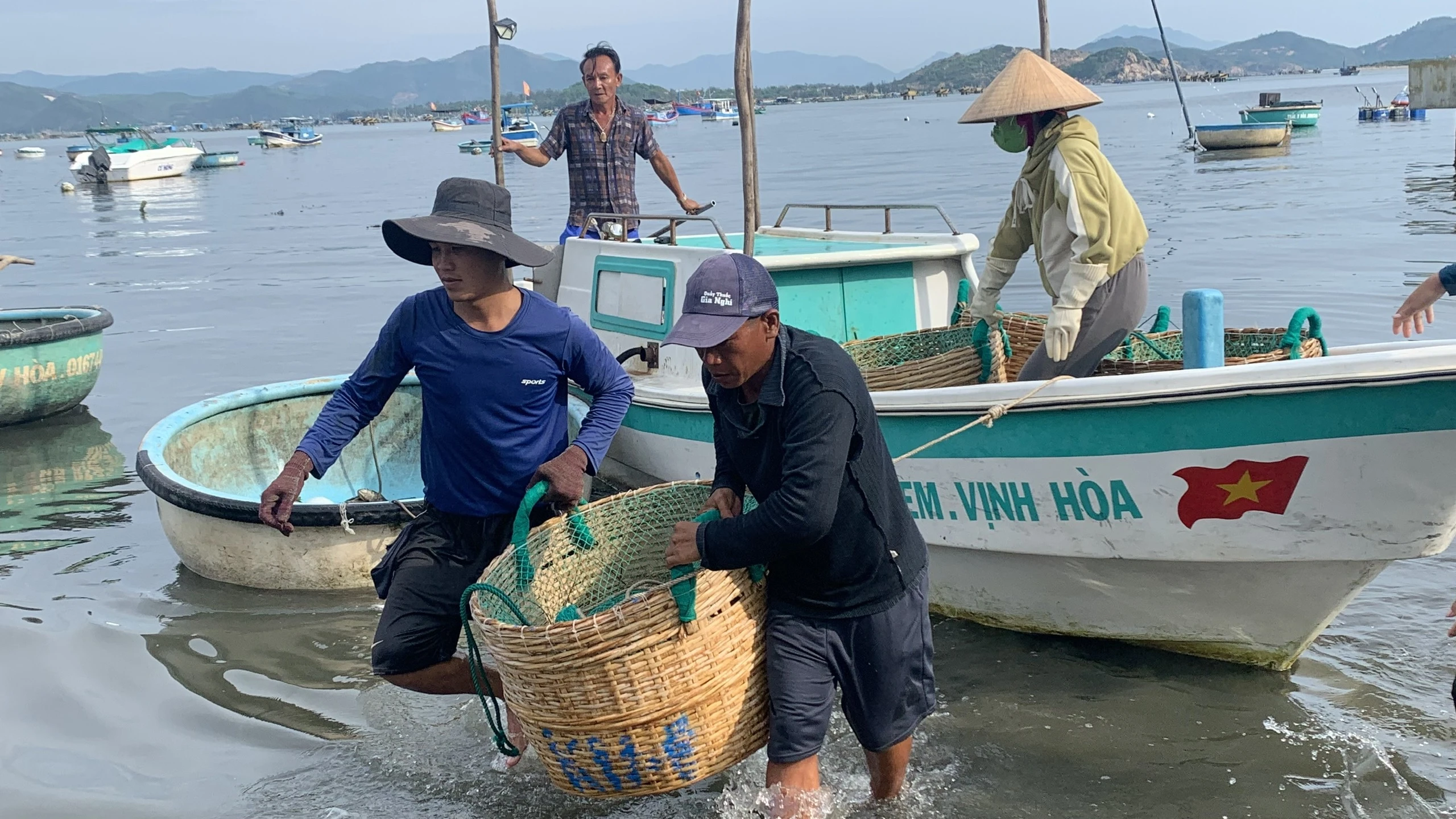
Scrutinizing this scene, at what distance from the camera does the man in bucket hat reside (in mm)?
3918

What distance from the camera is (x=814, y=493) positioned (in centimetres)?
307

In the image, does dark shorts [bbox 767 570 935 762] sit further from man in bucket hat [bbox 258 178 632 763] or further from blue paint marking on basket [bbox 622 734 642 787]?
man in bucket hat [bbox 258 178 632 763]

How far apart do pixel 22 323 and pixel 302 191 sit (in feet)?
135

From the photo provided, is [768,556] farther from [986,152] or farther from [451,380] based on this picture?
[986,152]

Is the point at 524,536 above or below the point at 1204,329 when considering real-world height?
below

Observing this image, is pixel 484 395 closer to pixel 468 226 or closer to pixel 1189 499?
pixel 468 226

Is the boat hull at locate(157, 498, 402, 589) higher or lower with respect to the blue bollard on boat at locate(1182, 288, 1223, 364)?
lower

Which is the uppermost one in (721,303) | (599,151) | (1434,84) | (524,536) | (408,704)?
(1434,84)

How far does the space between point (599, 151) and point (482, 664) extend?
16.1 ft

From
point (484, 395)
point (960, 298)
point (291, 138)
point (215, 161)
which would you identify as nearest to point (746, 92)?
point (960, 298)

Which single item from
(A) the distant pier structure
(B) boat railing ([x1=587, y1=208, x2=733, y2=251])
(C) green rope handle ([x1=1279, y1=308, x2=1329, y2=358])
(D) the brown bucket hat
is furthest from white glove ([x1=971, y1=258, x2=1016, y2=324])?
(A) the distant pier structure

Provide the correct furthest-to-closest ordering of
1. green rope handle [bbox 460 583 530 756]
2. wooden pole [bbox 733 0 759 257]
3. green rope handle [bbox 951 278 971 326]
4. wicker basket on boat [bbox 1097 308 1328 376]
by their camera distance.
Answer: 1. wooden pole [bbox 733 0 759 257]
2. green rope handle [bbox 951 278 971 326]
3. wicker basket on boat [bbox 1097 308 1328 376]
4. green rope handle [bbox 460 583 530 756]

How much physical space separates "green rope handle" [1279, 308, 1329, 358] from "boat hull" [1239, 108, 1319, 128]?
4440 centimetres

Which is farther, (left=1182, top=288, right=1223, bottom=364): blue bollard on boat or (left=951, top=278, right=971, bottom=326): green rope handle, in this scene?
(left=951, top=278, right=971, bottom=326): green rope handle
